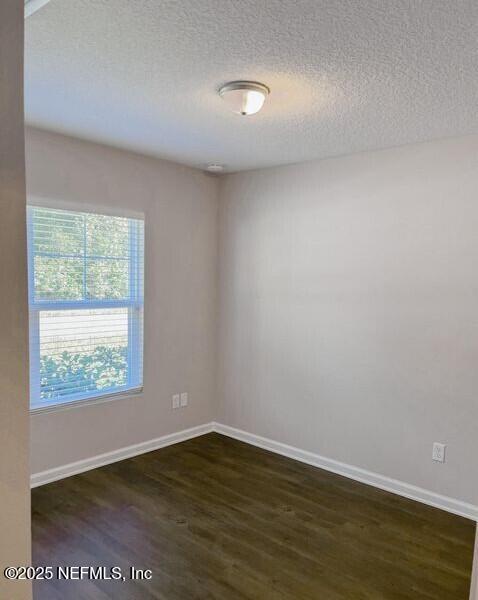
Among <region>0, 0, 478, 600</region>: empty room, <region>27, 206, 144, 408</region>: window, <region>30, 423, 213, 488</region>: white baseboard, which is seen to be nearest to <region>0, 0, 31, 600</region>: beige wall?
<region>0, 0, 478, 600</region>: empty room

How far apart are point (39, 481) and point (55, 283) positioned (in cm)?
139

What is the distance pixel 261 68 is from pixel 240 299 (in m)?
2.44

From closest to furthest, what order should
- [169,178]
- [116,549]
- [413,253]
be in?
[116,549], [413,253], [169,178]

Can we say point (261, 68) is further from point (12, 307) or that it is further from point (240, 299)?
point (240, 299)

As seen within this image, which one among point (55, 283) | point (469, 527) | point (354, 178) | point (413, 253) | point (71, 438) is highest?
point (354, 178)

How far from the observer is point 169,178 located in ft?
13.0

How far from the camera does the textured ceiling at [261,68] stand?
1626 millimetres

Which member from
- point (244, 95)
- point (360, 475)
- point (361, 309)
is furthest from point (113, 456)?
point (244, 95)

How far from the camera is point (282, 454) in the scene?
3934 mm

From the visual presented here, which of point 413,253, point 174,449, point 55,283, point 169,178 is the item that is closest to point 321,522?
point 174,449

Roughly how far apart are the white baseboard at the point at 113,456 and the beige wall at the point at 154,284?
0.14ft

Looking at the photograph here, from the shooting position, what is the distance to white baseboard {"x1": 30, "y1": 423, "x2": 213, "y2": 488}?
10.7 ft

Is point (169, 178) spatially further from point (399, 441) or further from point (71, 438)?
point (399, 441)

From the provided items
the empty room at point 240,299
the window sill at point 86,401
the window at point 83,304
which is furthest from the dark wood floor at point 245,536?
the window at point 83,304
